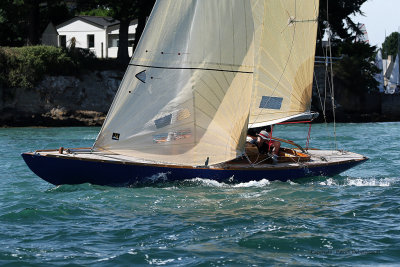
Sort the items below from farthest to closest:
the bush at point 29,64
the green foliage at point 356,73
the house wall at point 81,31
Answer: the house wall at point 81,31 < the green foliage at point 356,73 < the bush at point 29,64

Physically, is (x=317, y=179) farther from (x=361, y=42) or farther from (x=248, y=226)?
(x=361, y=42)

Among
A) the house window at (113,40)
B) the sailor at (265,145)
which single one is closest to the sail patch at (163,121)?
the sailor at (265,145)

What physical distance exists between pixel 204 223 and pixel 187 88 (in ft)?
14.4

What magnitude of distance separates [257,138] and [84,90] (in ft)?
91.4

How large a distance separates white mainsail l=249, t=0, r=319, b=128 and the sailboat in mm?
1342

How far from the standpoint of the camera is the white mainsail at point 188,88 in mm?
16250

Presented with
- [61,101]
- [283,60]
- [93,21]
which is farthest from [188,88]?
[93,21]

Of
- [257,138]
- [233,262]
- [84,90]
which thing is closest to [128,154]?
[257,138]

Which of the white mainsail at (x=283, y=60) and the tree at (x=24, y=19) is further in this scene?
the tree at (x=24, y=19)

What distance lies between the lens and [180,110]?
1644 centimetres

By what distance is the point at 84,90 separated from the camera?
145 ft

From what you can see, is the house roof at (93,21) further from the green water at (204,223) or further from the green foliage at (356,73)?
the green water at (204,223)

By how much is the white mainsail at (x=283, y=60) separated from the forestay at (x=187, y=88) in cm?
145

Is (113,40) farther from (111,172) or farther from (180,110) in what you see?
(111,172)
